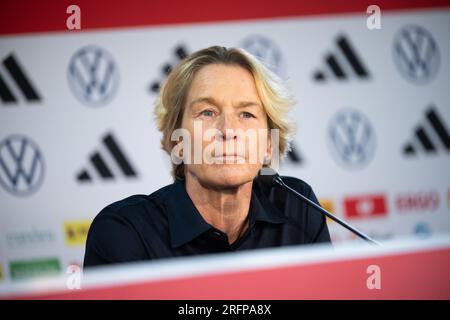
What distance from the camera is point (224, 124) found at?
1609 mm

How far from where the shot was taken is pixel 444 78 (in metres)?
3.00

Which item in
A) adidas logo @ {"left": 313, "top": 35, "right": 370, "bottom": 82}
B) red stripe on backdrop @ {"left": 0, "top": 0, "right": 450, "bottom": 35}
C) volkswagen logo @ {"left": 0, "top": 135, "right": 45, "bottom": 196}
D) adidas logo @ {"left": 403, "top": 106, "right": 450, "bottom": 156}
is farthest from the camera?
adidas logo @ {"left": 403, "top": 106, "right": 450, "bottom": 156}

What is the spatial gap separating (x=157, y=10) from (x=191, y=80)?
95 cm

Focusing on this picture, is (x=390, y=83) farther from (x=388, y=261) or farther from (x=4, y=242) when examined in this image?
(x=4, y=242)

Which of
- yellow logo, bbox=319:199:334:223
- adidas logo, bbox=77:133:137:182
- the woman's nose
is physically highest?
the woman's nose

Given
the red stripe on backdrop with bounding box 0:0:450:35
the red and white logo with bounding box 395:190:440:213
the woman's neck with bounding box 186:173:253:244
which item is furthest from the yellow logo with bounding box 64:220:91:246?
the red and white logo with bounding box 395:190:440:213

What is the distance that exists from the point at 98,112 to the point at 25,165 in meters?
0.37

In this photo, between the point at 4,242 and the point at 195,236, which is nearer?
the point at 195,236

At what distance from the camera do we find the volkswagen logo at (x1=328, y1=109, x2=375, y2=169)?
2867 millimetres

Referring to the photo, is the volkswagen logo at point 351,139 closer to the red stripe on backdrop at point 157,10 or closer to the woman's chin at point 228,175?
the red stripe on backdrop at point 157,10

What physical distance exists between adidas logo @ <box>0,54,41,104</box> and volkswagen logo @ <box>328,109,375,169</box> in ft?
4.37

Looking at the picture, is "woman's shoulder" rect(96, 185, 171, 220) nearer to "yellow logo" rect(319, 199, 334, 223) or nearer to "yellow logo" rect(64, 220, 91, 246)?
"yellow logo" rect(64, 220, 91, 246)

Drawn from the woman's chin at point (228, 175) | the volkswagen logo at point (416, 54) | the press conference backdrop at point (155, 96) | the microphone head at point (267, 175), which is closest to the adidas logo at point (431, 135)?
the press conference backdrop at point (155, 96)
